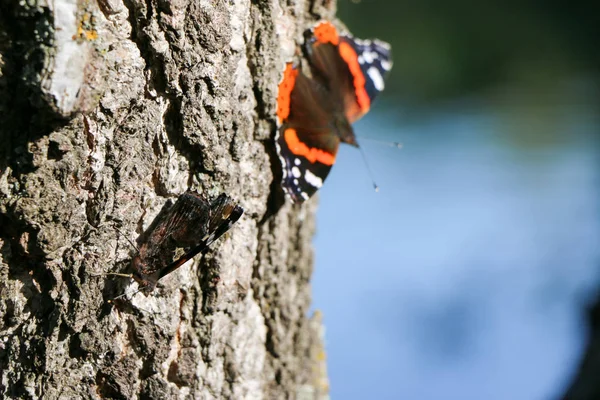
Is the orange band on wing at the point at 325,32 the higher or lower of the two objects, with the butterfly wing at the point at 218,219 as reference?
higher

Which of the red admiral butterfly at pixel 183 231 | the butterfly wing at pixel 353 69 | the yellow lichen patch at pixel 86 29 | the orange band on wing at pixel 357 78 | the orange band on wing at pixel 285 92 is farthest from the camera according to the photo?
the orange band on wing at pixel 357 78

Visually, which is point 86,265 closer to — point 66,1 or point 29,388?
point 29,388

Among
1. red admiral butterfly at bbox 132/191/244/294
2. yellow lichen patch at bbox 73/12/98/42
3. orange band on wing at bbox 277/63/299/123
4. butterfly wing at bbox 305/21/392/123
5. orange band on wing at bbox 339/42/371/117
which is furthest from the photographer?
orange band on wing at bbox 339/42/371/117

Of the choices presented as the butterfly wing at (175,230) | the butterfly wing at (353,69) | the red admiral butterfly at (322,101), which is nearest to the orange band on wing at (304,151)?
the red admiral butterfly at (322,101)

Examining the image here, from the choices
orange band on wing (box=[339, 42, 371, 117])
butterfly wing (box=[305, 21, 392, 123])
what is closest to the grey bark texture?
butterfly wing (box=[305, 21, 392, 123])

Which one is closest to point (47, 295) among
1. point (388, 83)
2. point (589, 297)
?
point (589, 297)

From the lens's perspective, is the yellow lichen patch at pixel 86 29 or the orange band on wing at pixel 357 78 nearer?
the yellow lichen patch at pixel 86 29

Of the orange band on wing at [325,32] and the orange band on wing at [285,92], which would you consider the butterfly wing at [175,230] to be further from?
the orange band on wing at [325,32]

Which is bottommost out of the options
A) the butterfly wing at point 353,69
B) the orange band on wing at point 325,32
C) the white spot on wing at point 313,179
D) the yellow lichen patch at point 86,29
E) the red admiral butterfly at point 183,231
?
the red admiral butterfly at point 183,231

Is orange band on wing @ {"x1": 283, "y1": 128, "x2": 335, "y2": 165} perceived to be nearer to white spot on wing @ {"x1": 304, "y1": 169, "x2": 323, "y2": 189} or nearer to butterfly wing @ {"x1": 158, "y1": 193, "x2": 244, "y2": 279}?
white spot on wing @ {"x1": 304, "y1": 169, "x2": 323, "y2": 189}
